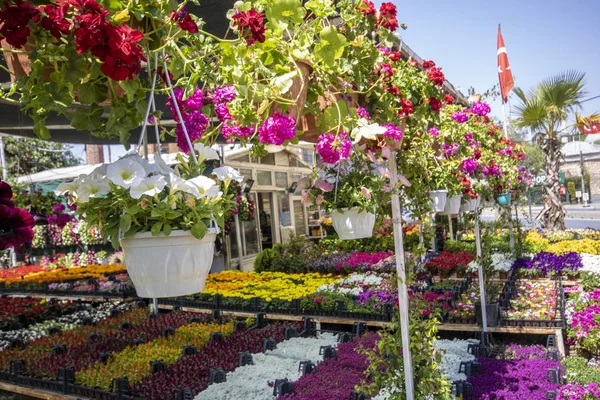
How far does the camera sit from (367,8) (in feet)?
5.94

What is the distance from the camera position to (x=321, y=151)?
1599mm

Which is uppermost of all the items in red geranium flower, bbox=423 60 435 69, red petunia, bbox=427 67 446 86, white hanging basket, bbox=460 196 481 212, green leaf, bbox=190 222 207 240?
red geranium flower, bbox=423 60 435 69

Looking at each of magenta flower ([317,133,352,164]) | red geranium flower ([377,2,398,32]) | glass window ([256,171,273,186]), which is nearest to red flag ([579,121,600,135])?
glass window ([256,171,273,186])

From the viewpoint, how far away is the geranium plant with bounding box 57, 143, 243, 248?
1.07 metres

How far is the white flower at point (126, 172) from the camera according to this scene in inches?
40.9

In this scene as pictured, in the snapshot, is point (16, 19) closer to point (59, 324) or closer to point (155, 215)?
point (155, 215)

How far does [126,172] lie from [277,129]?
0.41 meters

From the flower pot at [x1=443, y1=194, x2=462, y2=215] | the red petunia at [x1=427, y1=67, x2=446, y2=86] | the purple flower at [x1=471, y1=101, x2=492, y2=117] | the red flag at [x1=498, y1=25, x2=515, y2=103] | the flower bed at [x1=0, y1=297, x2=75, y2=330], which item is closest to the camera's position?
the red petunia at [x1=427, y1=67, x2=446, y2=86]

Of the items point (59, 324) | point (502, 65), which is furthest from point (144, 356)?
point (502, 65)

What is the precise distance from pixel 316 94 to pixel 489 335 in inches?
158

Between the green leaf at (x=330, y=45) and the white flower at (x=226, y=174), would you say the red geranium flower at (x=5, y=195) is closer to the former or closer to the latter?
the white flower at (x=226, y=174)

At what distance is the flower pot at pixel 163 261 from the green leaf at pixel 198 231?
5cm

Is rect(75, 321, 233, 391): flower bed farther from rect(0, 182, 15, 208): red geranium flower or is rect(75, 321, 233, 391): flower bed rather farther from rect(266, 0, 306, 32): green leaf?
rect(266, 0, 306, 32): green leaf

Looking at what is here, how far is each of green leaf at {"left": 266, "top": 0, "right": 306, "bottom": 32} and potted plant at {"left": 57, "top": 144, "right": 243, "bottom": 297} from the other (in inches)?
16.4
